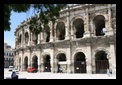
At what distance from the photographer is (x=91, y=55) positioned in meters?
23.8

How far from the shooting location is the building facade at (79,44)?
23.4 m

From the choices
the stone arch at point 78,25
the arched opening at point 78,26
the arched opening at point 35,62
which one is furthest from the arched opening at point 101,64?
the arched opening at point 35,62

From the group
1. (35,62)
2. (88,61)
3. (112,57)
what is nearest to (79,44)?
(88,61)

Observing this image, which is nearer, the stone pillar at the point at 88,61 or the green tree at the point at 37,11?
the green tree at the point at 37,11

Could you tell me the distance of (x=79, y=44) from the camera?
24953 millimetres

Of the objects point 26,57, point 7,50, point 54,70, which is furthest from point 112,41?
point 7,50

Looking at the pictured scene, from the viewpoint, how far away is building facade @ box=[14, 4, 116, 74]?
23.4 metres

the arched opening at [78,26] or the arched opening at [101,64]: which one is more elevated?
the arched opening at [78,26]

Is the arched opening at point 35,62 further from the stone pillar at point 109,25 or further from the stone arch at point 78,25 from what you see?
the stone pillar at point 109,25

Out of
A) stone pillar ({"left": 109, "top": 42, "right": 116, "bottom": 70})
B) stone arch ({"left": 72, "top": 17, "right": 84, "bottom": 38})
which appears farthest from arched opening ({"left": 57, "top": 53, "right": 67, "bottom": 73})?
stone pillar ({"left": 109, "top": 42, "right": 116, "bottom": 70})

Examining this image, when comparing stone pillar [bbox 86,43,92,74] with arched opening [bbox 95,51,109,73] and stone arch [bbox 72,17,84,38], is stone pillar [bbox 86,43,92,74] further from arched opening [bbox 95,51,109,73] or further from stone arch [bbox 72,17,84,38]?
stone arch [bbox 72,17,84,38]

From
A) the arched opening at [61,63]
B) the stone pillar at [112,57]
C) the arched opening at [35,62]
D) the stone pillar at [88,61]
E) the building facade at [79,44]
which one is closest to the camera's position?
the stone pillar at [112,57]

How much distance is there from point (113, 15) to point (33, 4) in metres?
16.6
